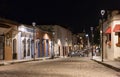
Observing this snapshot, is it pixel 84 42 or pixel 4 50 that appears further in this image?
pixel 84 42

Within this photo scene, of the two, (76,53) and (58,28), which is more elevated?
(58,28)

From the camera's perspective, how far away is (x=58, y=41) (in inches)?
3994

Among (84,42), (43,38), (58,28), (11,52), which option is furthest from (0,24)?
(84,42)

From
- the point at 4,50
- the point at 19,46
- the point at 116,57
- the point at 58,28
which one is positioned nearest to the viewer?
the point at 116,57

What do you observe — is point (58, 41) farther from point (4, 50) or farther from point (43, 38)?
point (4, 50)

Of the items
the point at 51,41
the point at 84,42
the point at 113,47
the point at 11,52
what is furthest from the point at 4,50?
the point at 84,42

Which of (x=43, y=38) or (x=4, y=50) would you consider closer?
(x=4, y=50)

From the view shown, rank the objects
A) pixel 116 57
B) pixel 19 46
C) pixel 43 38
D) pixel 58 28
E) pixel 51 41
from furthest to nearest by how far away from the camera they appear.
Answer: pixel 58 28
pixel 51 41
pixel 43 38
pixel 19 46
pixel 116 57

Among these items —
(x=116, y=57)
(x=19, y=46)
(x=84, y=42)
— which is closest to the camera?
(x=116, y=57)

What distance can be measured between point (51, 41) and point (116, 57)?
45572 mm

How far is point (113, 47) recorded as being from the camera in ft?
152

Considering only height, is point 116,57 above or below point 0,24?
below

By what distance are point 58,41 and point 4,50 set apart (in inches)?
2023

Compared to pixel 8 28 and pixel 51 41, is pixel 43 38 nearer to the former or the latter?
pixel 51 41
